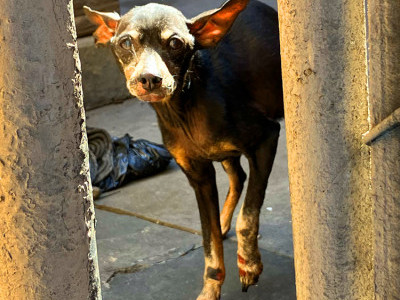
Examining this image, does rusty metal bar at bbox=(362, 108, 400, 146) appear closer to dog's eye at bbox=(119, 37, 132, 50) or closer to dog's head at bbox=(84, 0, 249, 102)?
dog's head at bbox=(84, 0, 249, 102)

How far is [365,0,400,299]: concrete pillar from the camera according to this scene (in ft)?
9.36

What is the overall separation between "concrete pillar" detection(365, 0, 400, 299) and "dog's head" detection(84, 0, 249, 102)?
1246 mm

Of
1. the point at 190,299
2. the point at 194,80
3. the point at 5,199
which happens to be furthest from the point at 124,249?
the point at 5,199

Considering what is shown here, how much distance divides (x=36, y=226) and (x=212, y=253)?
2234 millimetres

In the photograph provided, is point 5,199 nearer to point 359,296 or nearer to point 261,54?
point 359,296

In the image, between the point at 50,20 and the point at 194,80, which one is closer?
the point at 50,20

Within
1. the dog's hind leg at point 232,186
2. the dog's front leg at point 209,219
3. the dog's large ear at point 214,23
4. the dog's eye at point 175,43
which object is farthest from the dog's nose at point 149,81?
→ the dog's hind leg at point 232,186

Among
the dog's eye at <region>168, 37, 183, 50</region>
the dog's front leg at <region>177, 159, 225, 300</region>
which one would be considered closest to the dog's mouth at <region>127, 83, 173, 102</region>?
the dog's eye at <region>168, 37, 183, 50</region>

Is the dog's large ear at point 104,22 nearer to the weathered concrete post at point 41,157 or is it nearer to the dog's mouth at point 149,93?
the dog's mouth at point 149,93

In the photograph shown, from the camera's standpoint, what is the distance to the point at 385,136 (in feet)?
9.60

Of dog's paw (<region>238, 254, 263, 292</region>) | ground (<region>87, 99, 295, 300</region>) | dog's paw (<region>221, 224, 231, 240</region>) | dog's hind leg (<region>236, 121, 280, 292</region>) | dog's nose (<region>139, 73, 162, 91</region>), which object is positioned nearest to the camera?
dog's nose (<region>139, 73, 162, 91</region>)

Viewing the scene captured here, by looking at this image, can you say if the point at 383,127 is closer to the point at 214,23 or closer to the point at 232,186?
the point at 214,23

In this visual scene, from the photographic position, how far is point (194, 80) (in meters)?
4.47

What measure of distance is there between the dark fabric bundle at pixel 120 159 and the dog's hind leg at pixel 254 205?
88.0 inches
